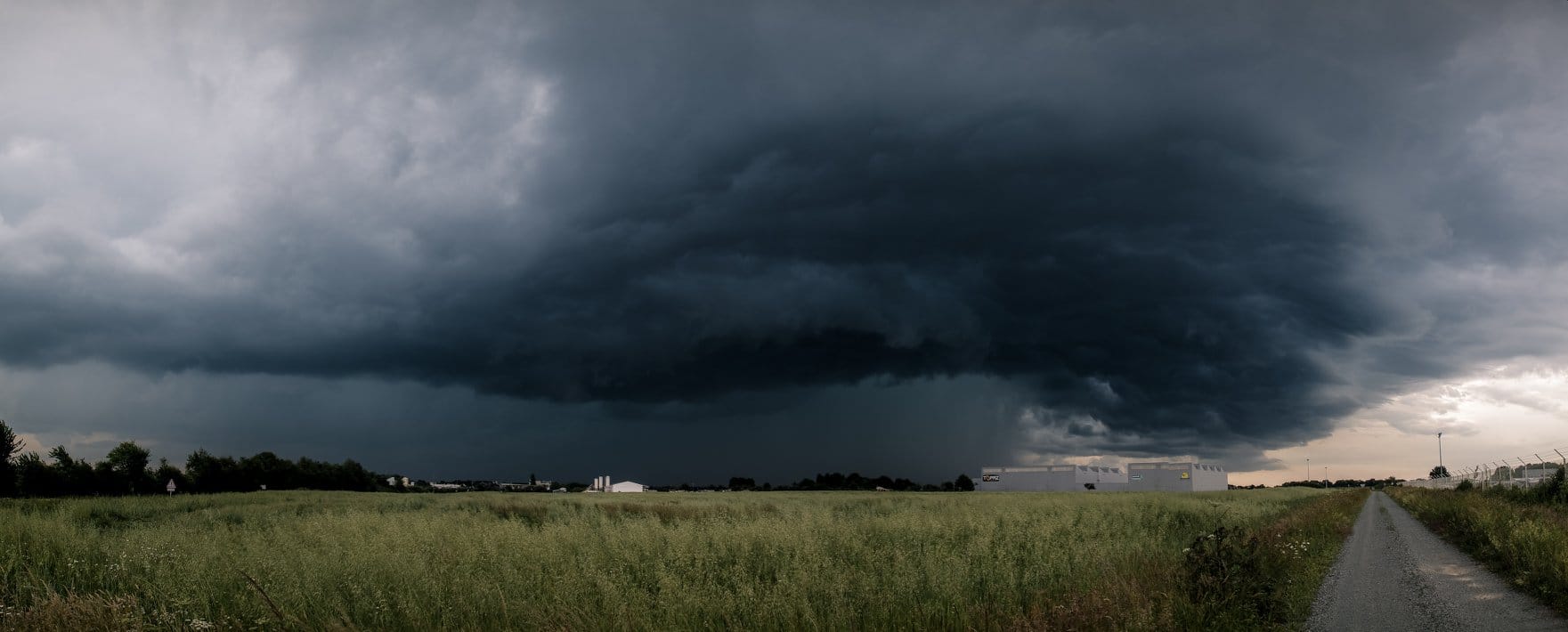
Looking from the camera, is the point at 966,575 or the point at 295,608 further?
the point at 966,575

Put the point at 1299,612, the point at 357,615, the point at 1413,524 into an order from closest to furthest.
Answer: the point at 357,615, the point at 1299,612, the point at 1413,524

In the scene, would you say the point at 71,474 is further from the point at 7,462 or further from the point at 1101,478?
the point at 1101,478

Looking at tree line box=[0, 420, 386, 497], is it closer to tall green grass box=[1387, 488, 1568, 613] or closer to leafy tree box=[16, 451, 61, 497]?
leafy tree box=[16, 451, 61, 497]

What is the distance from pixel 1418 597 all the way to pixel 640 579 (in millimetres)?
13916

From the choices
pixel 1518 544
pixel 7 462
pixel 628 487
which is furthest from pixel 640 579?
pixel 628 487

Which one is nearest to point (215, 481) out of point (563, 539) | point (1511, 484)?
point (563, 539)

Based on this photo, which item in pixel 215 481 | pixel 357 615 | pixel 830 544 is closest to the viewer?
pixel 357 615

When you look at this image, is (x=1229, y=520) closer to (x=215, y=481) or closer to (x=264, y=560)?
(x=264, y=560)

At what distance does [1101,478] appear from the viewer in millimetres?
147000

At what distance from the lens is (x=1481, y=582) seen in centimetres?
1791

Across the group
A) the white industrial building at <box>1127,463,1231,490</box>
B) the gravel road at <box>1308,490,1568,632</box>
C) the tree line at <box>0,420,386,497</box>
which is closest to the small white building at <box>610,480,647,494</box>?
the tree line at <box>0,420,386,497</box>

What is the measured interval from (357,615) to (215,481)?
113m

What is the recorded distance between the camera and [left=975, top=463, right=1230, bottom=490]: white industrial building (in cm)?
14338

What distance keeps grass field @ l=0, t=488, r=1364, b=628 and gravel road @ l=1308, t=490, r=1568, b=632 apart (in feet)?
1.91
